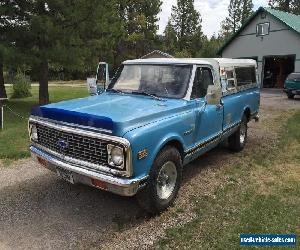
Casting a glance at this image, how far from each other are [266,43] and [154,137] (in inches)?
1095

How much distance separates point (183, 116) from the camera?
540 cm

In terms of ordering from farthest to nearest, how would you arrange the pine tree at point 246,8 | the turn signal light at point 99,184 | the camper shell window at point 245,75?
1. the pine tree at point 246,8
2. the camper shell window at point 245,75
3. the turn signal light at point 99,184

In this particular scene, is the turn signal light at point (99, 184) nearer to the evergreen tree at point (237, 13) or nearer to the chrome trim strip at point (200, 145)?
the chrome trim strip at point (200, 145)

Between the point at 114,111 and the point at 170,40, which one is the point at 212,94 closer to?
the point at 114,111

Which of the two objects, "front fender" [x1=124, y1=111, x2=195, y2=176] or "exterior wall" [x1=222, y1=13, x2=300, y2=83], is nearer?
"front fender" [x1=124, y1=111, x2=195, y2=176]

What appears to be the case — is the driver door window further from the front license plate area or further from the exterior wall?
the exterior wall

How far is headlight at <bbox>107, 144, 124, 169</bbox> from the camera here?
4289mm

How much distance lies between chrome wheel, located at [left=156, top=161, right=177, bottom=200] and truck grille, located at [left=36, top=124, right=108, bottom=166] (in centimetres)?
95

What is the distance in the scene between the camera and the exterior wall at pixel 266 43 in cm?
2788

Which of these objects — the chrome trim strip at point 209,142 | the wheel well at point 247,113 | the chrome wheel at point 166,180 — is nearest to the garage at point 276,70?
the wheel well at point 247,113

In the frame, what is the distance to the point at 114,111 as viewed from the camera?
4.81 metres

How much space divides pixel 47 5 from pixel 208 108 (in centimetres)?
916

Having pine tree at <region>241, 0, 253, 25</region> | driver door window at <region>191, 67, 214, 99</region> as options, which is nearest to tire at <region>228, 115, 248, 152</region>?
driver door window at <region>191, 67, 214, 99</region>

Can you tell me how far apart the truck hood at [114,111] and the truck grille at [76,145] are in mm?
192
